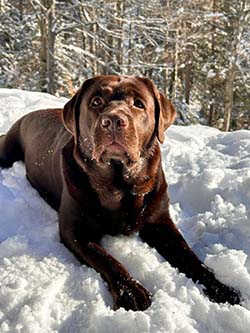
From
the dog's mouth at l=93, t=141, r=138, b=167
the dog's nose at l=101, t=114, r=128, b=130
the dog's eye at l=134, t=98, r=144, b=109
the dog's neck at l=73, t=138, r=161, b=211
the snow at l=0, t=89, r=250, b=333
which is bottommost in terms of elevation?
the snow at l=0, t=89, r=250, b=333

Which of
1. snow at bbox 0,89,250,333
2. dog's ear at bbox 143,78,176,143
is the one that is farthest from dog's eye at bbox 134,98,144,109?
snow at bbox 0,89,250,333

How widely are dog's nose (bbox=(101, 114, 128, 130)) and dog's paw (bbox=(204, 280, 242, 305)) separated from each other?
0.95 metres

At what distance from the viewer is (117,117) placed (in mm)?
2373

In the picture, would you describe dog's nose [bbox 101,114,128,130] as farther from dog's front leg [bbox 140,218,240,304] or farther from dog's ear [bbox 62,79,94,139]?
dog's front leg [bbox 140,218,240,304]

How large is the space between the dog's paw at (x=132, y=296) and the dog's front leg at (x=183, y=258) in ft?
1.03

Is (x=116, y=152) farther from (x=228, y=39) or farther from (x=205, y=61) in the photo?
(x=205, y=61)

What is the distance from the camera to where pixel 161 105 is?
2846 millimetres

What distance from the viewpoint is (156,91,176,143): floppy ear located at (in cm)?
280

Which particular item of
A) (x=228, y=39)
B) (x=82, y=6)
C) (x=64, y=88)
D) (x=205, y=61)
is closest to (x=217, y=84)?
(x=205, y=61)

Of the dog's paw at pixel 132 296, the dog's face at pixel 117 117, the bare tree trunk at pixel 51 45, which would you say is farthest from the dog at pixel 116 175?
the bare tree trunk at pixel 51 45

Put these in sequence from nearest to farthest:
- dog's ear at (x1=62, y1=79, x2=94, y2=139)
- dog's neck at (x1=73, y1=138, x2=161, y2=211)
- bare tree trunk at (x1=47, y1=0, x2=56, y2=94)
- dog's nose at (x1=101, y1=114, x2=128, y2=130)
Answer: dog's nose at (x1=101, y1=114, x2=128, y2=130), dog's neck at (x1=73, y1=138, x2=161, y2=211), dog's ear at (x1=62, y1=79, x2=94, y2=139), bare tree trunk at (x1=47, y1=0, x2=56, y2=94)

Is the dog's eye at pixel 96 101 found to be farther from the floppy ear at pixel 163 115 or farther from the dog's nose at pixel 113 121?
the floppy ear at pixel 163 115

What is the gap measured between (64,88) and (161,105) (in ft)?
44.5

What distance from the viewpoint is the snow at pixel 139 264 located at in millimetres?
1914
